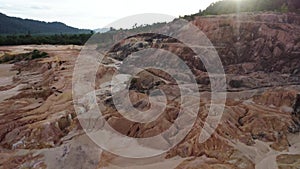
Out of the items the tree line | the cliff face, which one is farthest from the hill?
the tree line

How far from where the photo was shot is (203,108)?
1708cm

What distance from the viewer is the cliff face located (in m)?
13.1

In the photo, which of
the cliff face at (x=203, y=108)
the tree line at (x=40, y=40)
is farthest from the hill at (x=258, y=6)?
the tree line at (x=40, y=40)

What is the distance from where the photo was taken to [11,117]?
669 inches

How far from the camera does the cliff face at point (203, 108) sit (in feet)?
43.0

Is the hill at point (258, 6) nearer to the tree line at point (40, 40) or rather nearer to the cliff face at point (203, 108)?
the cliff face at point (203, 108)

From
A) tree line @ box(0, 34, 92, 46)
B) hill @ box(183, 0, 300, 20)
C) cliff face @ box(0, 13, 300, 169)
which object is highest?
hill @ box(183, 0, 300, 20)

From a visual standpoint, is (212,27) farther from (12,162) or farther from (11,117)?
(12,162)

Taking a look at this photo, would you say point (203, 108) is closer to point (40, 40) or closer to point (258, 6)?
point (258, 6)

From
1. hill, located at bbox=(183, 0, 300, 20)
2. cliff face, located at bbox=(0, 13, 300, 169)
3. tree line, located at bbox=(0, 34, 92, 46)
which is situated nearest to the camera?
cliff face, located at bbox=(0, 13, 300, 169)

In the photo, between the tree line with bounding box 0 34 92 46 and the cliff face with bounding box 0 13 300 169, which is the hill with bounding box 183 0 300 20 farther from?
the tree line with bounding box 0 34 92 46

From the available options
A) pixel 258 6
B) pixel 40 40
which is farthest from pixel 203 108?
pixel 40 40

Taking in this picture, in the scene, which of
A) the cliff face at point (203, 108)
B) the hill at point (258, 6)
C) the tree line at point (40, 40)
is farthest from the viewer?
the tree line at point (40, 40)

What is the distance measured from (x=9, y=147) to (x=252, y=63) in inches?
743
